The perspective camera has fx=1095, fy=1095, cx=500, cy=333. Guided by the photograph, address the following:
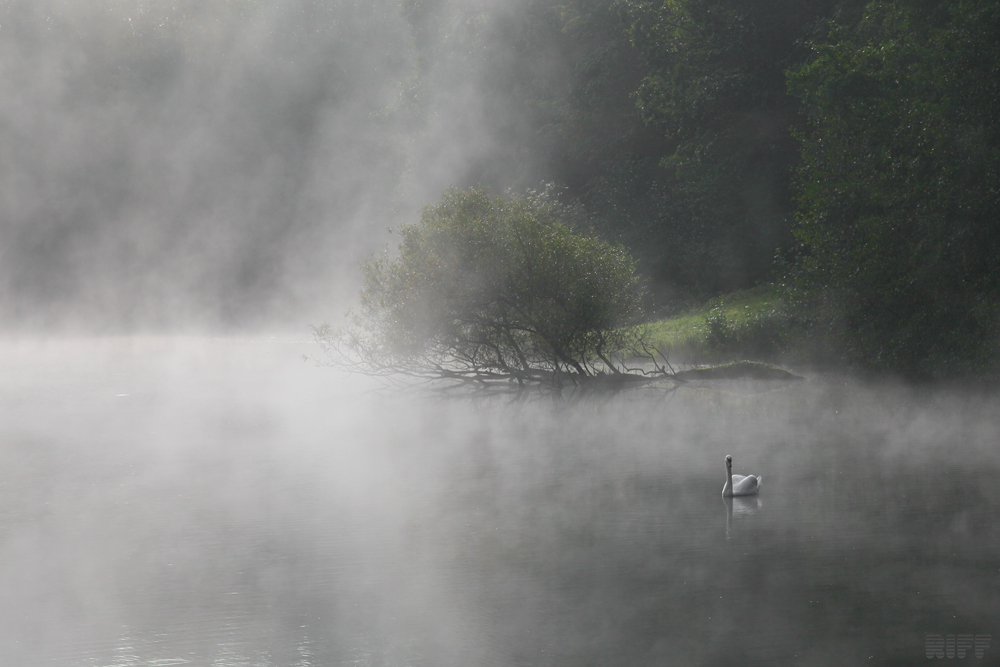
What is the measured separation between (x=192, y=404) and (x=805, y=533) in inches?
746

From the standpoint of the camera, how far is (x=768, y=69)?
1321 inches

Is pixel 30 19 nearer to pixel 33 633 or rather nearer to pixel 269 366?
pixel 269 366

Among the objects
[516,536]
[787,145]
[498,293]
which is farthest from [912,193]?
[787,145]

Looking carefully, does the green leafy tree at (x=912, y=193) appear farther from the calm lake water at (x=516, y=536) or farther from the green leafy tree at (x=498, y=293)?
the green leafy tree at (x=498, y=293)

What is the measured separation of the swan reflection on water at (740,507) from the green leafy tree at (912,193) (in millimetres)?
8752

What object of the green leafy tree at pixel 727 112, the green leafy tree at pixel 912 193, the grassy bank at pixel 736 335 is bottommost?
the grassy bank at pixel 736 335

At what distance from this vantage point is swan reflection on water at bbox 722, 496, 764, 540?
517 inches

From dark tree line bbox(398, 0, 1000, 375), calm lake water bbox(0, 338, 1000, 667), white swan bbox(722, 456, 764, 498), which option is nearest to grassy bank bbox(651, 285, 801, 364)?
dark tree line bbox(398, 0, 1000, 375)

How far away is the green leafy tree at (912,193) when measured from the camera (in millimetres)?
20453

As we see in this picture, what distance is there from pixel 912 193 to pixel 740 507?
34.4 feet

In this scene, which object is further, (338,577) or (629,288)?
(629,288)

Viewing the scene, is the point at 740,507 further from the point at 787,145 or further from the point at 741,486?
the point at 787,145

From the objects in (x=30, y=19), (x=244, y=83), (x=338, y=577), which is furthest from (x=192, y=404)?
(x=30, y=19)

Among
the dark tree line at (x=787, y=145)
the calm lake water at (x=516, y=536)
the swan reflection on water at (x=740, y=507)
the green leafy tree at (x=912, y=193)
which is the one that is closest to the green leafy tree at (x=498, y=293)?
the calm lake water at (x=516, y=536)
